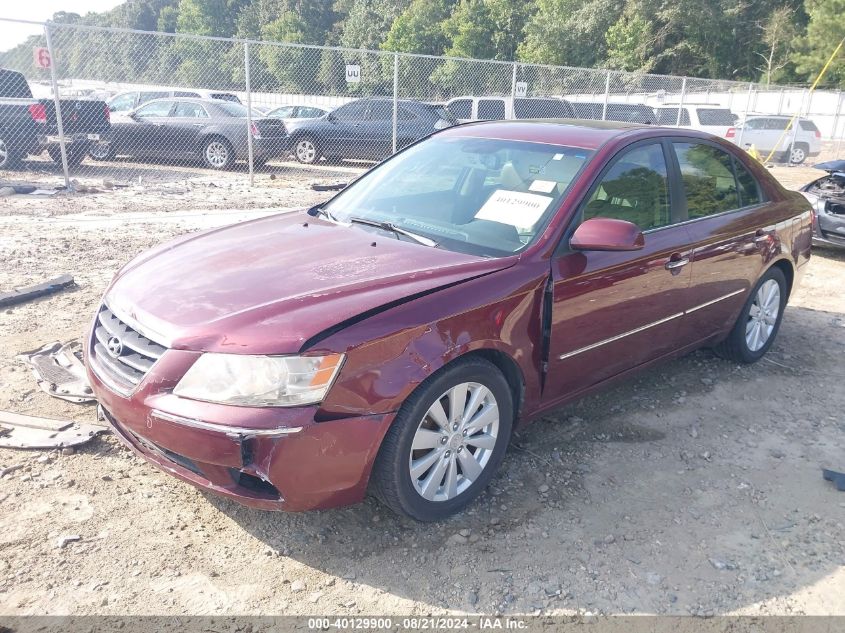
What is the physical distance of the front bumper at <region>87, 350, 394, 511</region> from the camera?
246 cm

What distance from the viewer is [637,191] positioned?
382 centimetres

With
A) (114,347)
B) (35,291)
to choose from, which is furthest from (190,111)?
(114,347)

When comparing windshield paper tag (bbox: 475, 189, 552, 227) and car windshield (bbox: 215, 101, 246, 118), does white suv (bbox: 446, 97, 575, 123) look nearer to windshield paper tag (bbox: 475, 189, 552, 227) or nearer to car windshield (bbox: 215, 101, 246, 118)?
car windshield (bbox: 215, 101, 246, 118)

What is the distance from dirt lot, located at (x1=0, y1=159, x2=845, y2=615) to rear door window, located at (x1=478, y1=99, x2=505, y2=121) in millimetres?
13912

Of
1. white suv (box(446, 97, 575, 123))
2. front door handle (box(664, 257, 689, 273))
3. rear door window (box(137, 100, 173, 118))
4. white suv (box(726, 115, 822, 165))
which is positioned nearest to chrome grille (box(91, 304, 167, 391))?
front door handle (box(664, 257, 689, 273))

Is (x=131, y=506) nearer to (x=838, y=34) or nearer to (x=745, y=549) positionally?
(x=745, y=549)

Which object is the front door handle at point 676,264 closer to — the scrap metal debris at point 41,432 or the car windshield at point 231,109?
the scrap metal debris at point 41,432

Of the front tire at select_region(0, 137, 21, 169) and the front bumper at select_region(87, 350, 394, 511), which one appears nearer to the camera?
the front bumper at select_region(87, 350, 394, 511)

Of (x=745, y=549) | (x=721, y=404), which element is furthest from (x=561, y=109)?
(x=745, y=549)

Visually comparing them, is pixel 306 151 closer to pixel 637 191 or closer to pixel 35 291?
pixel 35 291

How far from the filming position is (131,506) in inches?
120

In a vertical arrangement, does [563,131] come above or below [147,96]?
above

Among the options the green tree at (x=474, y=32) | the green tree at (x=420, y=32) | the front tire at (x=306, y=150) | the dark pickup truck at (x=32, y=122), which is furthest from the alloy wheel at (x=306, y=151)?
Result: the green tree at (x=420, y=32)

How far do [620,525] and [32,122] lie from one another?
12.7 metres
